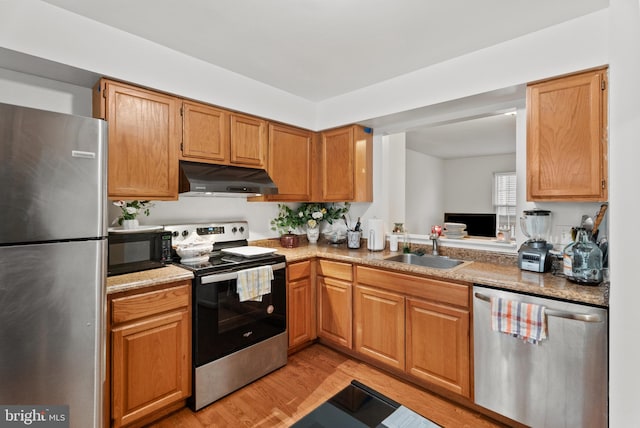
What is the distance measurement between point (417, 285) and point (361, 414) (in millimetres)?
1088

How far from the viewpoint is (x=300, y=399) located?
7.01ft

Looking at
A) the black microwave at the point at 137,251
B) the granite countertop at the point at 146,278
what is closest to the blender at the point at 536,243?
the granite countertop at the point at 146,278

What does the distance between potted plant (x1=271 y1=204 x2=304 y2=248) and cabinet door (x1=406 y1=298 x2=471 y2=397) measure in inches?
54.7

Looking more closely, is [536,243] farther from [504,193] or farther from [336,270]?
[504,193]

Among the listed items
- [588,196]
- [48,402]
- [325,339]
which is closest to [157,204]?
[48,402]

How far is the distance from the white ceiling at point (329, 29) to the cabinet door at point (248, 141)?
0.38 meters

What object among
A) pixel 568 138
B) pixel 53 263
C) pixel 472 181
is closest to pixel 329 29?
pixel 568 138

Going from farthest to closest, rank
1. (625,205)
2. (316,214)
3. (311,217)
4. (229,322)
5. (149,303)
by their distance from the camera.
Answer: (311,217) < (316,214) < (229,322) < (149,303) < (625,205)

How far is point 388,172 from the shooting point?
3244mm

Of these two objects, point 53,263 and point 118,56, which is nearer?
point 53,263

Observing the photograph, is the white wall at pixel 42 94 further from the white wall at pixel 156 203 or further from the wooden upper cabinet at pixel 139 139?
the wooden upper cabinet at pixel 139 139

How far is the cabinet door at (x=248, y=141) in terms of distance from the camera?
8.50ft

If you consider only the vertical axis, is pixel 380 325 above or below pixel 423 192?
below

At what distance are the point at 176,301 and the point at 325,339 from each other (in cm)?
144
